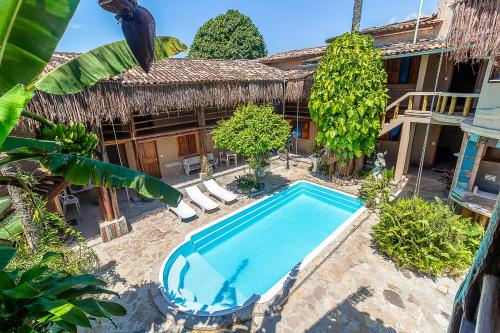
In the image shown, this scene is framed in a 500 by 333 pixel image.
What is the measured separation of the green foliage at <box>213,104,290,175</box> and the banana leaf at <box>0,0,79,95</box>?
26.5 ft

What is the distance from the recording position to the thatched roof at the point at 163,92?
7672 mm

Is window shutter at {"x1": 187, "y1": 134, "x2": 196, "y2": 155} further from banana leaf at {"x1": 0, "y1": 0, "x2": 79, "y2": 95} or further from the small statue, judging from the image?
banana leaf at {"x1": 0, "y1": 0, "x2": 79, "y2": 95}

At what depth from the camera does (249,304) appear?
19.9 ft

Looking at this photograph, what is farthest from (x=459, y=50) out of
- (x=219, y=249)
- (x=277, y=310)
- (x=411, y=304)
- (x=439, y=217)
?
(x=219, y=249)

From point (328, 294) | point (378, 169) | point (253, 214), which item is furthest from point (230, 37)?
point (328, 294)

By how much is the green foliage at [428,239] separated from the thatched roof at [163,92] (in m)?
9.38

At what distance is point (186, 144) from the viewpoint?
1540cm

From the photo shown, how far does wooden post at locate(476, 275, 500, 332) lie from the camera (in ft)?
2.78

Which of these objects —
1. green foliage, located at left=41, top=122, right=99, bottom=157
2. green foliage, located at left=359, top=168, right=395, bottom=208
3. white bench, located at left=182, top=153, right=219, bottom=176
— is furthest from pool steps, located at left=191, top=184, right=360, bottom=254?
green foliage, located at left=41, top=122, right=99, bottom=157

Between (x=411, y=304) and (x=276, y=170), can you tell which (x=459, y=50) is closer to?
(x=411, y=304)

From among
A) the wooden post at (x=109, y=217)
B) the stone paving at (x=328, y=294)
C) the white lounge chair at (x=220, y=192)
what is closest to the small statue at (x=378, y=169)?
the stone paving at (x=328, y=294)

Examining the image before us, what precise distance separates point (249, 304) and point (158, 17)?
6248 mm

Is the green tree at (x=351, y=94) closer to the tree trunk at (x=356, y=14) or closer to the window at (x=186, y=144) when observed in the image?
the tree trunk at (x=356, y=14)

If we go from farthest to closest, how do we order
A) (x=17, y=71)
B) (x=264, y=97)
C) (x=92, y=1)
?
1. (x=264, y=97)
2. (x=17, y=71)
3. (x=92, y=1)
